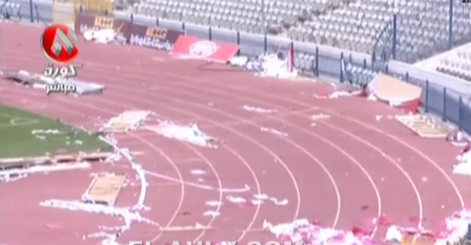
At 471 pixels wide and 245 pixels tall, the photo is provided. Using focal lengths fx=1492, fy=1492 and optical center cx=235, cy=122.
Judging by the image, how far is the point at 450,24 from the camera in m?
27.8

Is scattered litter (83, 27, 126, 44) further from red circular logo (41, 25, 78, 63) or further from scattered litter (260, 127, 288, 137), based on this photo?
scattered litter (260, 127, 288, 137)

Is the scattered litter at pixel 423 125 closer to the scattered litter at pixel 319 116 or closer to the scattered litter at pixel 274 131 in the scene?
the scattered litter at pixel 319 116

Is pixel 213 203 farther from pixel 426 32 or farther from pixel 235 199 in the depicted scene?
pixel 426 32

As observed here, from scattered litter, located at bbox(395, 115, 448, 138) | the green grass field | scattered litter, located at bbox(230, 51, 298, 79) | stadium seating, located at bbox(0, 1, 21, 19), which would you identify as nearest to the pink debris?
scattered litter, located at bbox(395, 115, 448, 138)

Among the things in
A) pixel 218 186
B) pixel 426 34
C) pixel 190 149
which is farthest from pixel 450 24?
pixel 218 186

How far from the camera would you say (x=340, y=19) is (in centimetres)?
3139

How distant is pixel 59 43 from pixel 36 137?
11.1 meters

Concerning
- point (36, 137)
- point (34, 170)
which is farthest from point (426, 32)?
point (34, 170)

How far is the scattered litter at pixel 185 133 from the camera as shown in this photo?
77.1 feet

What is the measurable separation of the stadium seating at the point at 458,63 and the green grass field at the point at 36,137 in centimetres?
672

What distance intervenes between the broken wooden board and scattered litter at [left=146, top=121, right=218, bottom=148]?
258 centimetres

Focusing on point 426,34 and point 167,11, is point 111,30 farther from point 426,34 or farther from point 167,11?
point 426,34

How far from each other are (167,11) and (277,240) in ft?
62.2

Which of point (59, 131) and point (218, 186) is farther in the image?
point (59, 131)
